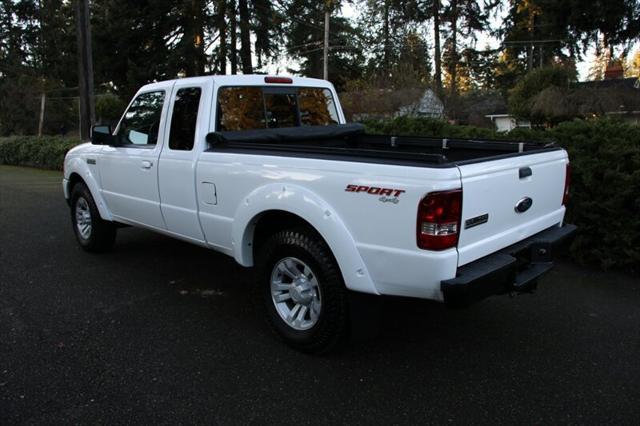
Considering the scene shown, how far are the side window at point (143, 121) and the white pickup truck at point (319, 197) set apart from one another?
0.02 metres

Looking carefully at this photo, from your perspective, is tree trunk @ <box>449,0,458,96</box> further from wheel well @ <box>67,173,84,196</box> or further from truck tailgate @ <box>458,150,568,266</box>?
truck tailgate @ <box>458,150,568,266</box>

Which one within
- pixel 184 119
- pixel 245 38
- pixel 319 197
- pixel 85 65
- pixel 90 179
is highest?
pixel 245 38

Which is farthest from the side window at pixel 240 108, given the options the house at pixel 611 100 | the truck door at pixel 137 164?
the house at pixel 611 100

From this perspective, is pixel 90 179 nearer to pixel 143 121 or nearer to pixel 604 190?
pixel 143 121

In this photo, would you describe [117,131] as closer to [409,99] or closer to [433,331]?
[433,331]

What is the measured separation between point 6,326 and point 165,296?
4.05ft

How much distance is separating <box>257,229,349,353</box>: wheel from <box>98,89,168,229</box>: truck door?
1.48m

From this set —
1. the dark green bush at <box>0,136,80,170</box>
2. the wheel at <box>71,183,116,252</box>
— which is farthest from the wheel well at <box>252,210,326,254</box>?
the dark green bush at <box>0,136,80,170</box>

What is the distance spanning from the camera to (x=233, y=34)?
23.8m

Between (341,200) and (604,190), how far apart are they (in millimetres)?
3360

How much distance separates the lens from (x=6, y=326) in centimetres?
409

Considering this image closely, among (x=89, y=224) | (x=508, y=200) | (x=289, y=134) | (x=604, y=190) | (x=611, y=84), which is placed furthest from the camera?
(x=611, y=84)

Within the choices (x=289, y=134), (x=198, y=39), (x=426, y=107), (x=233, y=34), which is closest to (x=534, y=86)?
(x=426, y=107)

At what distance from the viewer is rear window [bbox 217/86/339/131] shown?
440cm
